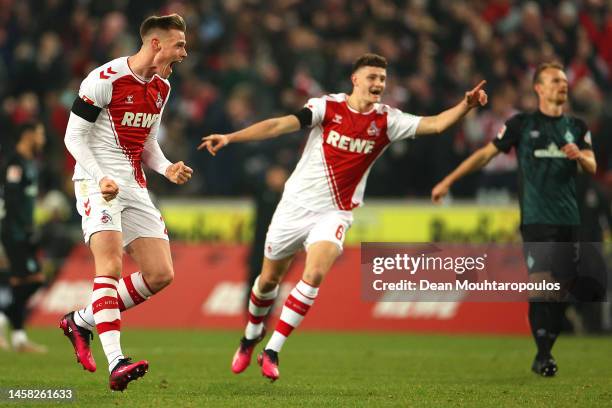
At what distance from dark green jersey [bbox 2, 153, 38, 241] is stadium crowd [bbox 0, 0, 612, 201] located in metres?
5.12

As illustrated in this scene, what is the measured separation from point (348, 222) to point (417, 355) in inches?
124

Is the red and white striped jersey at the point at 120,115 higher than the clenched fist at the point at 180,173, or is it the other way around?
the red and white striped jersey at the point at 120,115

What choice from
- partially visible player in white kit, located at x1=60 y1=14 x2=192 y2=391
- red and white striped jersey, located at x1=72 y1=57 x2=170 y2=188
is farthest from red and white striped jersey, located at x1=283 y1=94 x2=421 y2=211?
red and white striped jersey, located at x1=72 y1=57 x2=170 y2=188

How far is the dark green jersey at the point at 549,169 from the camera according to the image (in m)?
10.6

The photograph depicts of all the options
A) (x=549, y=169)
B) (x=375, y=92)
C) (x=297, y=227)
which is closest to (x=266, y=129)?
(x=297, y=227)

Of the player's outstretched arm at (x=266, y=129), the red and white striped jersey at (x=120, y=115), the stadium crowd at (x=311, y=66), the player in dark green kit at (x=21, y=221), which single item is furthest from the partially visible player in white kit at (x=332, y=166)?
the stadium crowd at (x=311, y=66)

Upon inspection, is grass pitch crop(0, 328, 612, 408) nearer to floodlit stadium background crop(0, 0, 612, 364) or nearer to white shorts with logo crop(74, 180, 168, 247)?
white shorts with logo crop(74, 180, 168, 247)

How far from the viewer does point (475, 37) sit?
19891 mm

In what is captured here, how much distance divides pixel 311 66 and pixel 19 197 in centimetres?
731

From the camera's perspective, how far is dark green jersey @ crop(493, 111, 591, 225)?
34.9 ft

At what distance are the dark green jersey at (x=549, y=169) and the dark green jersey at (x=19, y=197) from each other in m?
5.64

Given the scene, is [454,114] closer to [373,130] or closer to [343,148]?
[373,130]

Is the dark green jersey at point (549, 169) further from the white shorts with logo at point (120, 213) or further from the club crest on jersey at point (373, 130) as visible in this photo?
the white shorts with logo at point (120, 213)

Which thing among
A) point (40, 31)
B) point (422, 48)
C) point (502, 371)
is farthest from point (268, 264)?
point (40, 31)
